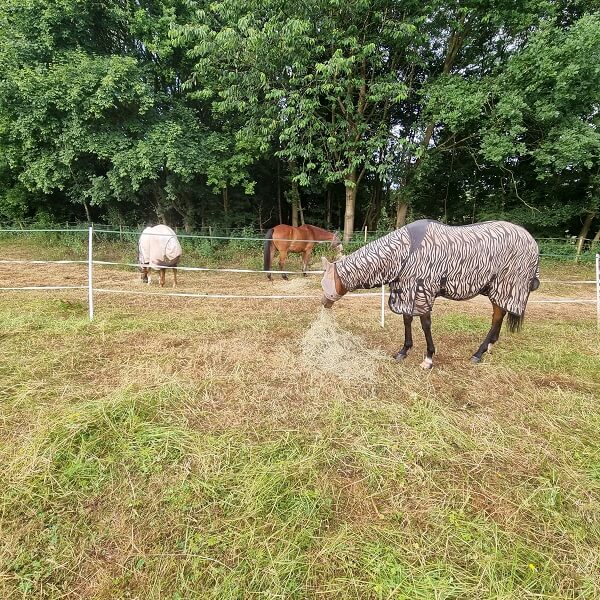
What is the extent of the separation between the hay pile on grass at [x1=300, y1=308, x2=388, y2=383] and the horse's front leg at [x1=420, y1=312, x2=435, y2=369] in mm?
423

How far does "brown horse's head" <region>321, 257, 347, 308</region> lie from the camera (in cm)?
361

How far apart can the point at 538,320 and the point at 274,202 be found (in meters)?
11.3

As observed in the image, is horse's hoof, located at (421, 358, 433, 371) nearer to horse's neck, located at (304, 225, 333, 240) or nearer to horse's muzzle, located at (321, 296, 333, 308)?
horse's muzzle, located at (321, 296, 333, 308)

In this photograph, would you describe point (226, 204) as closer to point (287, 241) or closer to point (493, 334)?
point (287, 241)

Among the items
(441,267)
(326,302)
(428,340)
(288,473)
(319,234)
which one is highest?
(319,234)

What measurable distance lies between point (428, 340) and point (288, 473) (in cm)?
212

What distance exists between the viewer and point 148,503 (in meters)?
1.76

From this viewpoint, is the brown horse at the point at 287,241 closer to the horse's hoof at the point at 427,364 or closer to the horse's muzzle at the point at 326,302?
the horse's muzzle at the point at 326,302

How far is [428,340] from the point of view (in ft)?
11.1

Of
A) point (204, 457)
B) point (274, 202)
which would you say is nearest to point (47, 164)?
point (274, 202)

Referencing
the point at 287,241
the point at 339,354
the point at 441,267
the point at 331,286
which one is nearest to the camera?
the point at 441,267

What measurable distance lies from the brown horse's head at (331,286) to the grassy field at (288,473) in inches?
29.2

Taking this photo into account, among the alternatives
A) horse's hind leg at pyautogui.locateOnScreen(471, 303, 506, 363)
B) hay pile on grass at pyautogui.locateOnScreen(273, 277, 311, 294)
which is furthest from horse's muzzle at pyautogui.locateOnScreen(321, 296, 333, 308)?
hay pile on grass at pyautogui.locateOnScreen(273, 277, 311, 294)

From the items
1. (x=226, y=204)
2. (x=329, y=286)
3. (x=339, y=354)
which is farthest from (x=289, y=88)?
(x=339, y=354)
